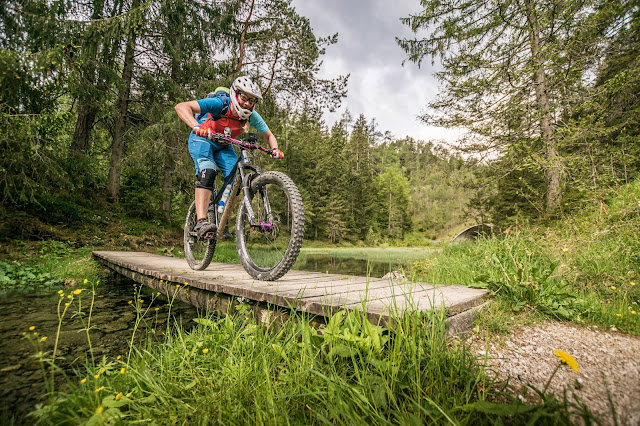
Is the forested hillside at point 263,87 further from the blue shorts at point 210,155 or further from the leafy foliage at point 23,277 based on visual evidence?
the blue shorts at point 210,155

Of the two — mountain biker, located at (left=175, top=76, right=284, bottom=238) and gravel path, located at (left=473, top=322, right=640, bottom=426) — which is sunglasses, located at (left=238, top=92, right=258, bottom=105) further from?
gravel path, located at (left=473, top=322, right=640, bottom=426)

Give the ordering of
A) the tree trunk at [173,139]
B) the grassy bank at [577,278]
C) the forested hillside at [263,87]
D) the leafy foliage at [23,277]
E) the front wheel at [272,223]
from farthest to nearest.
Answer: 1. the tree trunk at [173,139]
2. the forested hillside at [263,87]
3. the leafy foliage at [23,277]
4. the front wheel at [272,223]
5. the grassy bank at [577,278]

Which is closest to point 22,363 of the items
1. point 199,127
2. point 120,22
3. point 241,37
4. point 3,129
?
point 199,127

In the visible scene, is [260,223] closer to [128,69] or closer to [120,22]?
[120,22]

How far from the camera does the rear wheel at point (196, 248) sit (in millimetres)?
3791

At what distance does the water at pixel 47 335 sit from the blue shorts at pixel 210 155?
1.80m

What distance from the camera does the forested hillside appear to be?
5.96 m

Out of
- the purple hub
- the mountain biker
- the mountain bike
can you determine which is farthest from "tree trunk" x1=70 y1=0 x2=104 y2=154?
the purple hub

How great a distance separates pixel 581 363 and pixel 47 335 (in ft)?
11.6

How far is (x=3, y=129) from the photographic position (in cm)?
578

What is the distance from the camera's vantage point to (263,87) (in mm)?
11789

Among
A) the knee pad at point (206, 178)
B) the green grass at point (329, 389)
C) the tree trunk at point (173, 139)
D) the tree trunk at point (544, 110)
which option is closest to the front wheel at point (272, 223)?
the knee pad at point (206, 178)

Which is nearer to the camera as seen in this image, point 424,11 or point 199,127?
point 199,127

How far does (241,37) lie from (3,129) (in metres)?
8.93
